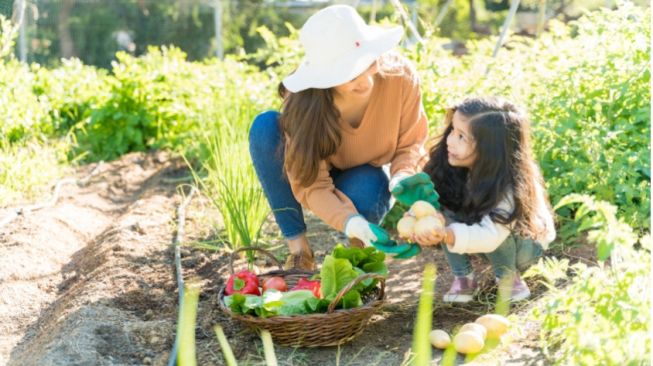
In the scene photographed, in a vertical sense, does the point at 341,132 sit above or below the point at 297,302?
above

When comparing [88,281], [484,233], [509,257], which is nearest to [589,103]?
[509,257]

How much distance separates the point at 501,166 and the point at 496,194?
97 millimetres

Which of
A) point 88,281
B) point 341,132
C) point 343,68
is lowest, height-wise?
point 88,281

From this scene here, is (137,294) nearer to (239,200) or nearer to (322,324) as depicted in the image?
(239,200)

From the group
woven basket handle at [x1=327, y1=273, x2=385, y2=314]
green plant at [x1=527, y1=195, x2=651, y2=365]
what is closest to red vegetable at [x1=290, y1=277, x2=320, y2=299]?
woven basket handle at [x1=327, y1=273, x2=385, y2=314]

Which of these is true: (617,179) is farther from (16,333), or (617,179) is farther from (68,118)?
(68,118)

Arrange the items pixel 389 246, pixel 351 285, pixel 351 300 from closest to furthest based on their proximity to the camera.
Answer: pixel 351 285 < pixel 351 300 < pixel 389 246

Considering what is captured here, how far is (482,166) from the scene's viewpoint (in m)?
2.85

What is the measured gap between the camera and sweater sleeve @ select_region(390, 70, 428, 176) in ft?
10.3

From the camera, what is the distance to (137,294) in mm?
3164

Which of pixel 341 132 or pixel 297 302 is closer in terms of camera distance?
pixel 297 302

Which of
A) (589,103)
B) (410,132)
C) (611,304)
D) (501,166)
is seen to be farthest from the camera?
(589,103)

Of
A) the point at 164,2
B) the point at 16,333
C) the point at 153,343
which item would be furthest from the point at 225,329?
the point at 164,2

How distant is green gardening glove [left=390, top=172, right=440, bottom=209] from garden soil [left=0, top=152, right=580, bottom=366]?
437mm
